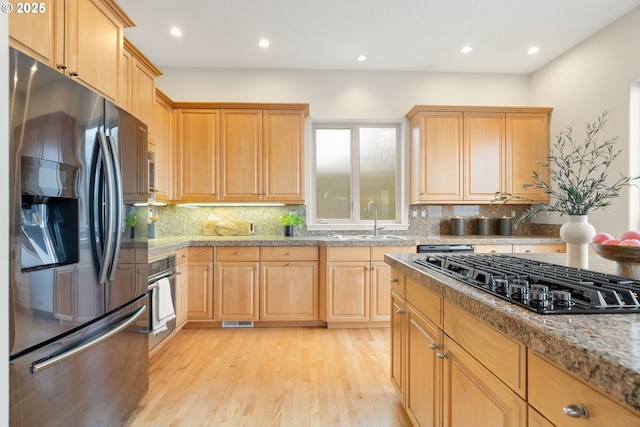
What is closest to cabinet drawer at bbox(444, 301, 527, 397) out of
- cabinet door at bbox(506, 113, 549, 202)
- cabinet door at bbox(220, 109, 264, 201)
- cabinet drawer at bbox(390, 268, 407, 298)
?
cabinet drawer at bbox(390, 268, 407, 298)

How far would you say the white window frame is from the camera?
405cm

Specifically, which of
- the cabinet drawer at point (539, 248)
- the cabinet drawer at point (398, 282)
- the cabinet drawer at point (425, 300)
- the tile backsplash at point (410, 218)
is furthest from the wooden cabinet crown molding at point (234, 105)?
the cabinet drawer at point (539, 248)

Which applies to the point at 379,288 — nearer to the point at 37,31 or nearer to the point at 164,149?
the point at 164,149

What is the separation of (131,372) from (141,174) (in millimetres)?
1085

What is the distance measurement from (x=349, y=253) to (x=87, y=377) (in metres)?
2.36

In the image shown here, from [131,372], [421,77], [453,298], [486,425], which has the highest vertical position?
[421,77]

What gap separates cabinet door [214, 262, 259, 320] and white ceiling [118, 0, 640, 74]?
2294 mm

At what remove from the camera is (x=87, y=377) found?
1.42 meters

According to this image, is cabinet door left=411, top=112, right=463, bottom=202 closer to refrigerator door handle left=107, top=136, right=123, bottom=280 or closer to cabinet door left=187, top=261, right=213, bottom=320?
cabinet door left=187, top=261, right=213, bottom=320

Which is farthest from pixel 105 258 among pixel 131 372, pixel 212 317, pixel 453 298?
pixel 212 317

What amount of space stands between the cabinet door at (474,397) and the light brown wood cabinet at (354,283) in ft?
6.98

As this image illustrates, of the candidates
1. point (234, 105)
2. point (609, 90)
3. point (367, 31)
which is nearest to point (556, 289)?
point (367, 31)

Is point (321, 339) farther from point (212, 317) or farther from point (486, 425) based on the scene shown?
point (486, 425)

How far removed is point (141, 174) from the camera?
1.88 meters
